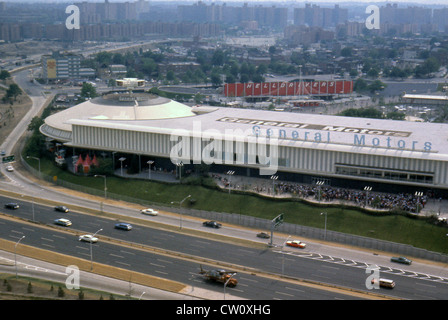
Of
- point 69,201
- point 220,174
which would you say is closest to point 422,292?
point 220,174

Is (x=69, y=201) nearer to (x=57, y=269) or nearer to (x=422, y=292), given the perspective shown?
(x=57, y=269)

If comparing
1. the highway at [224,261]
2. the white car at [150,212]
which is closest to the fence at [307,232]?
the white car at [150,212]

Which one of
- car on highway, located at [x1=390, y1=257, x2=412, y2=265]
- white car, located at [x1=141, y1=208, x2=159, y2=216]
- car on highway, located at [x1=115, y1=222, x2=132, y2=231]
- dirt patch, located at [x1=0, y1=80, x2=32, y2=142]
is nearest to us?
car on highway, located at [x1=390, y1=257, x2=412, y2=265]

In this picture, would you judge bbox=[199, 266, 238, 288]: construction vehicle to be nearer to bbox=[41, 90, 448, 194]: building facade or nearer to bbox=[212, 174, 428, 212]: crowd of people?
bbox=[212, 174, 428, 212]: crowd of people

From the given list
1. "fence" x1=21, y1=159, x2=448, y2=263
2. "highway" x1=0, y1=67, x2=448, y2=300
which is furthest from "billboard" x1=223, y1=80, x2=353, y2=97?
"highway" x1=0, y1=67, x2=448, y2=300

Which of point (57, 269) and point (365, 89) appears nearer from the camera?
point (57, 269)

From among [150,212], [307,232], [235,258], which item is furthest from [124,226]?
[307,232]

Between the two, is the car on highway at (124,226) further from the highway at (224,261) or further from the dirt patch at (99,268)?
the dirt patch at (99,268)
